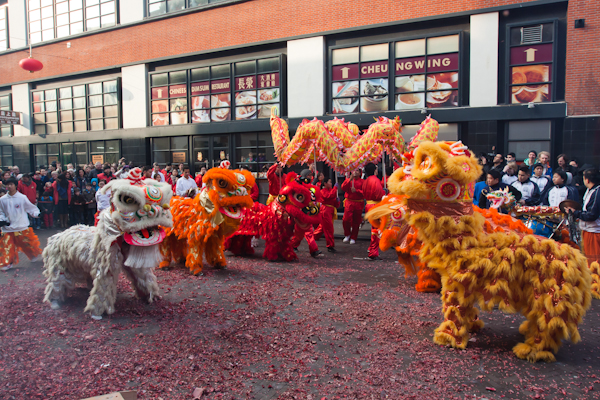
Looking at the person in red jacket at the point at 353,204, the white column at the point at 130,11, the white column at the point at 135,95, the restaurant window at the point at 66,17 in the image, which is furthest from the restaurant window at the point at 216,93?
the person in red jacket at the point at 353,204

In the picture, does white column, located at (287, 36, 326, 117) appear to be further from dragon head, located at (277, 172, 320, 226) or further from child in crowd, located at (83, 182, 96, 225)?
dragon head, located at (277, 172, 320, 226)

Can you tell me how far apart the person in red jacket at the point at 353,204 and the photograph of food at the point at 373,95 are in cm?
481

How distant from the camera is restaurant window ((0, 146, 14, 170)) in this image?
20.2 metres

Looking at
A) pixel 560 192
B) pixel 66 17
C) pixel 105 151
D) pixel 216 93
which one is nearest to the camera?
pixel 560 192

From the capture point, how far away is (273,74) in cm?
1398

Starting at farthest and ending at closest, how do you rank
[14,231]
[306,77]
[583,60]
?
1. [306,77]
2. [583,60]
3. [14,231]

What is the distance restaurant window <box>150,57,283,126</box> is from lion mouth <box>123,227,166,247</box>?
10.6m

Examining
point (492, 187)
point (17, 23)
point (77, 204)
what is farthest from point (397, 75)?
point (17, 23)

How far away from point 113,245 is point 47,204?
8652 millimetres

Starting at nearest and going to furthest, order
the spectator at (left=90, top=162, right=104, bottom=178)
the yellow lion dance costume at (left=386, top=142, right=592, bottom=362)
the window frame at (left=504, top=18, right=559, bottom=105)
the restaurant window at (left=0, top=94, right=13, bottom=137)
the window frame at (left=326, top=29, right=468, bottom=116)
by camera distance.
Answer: the yellow lion dance costume at (left=386, top=142, right=592, bottom=362), the window frame at (left=504, top=18, right=559, bottom=105), the window frame at (left=326, top=29, right=468, bottom=116), the spectator at (left=90, top=162, right=104, bottom=178), the restaurant window at (left=0, top=94, right=13, bottom=137)

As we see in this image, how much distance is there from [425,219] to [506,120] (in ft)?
29.6

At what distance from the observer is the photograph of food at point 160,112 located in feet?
52.4

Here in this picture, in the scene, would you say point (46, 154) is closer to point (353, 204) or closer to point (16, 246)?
point (16, 246)

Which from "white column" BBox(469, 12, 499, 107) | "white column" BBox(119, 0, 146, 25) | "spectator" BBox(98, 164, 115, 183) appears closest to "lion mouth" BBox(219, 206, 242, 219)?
"spectator" BBox(98, 164, 115, 183)
